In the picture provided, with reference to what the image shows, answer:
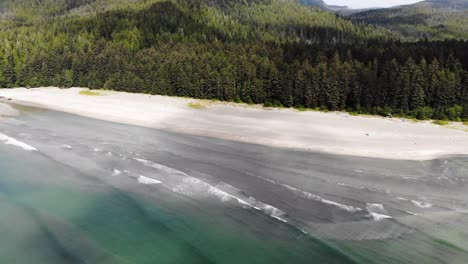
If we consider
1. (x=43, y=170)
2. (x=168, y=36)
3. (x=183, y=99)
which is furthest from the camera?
(x=168, y=36)

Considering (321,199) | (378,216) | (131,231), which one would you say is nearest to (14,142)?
(131,231)

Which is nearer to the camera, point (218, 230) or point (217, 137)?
point (218, 230)

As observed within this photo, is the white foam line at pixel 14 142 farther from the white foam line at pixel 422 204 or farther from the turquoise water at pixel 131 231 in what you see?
the white foam line at pixel 422 204

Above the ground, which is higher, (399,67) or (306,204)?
(399,67)

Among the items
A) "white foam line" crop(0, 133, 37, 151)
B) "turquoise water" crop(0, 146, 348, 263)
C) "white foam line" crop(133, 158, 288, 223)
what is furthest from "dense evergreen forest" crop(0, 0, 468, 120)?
"turquoise water" crop(0, 146, 348, 263)

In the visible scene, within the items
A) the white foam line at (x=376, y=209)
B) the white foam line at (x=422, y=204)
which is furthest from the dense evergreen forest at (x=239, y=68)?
the white foam line at (x=376, y=209)

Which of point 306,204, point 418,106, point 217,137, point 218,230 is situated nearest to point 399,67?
point 418,106

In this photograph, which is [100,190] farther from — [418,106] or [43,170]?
[418,106]
